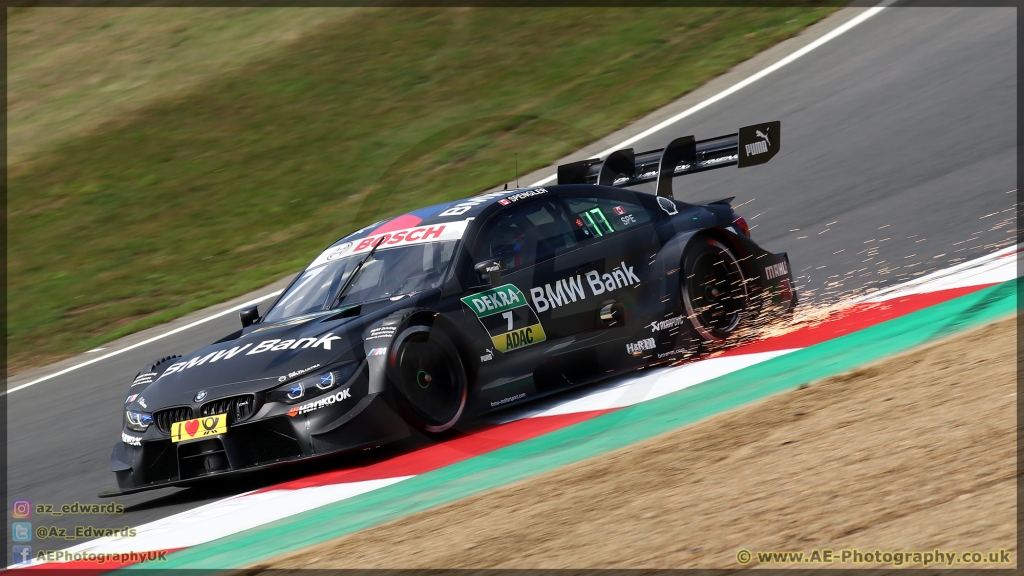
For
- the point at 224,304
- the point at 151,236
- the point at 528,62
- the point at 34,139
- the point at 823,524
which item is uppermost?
the point at 34,139

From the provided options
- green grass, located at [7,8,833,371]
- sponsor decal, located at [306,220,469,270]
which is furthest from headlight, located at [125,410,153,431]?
green grass, located at [7,8,833,371]

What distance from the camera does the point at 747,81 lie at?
14.3 metres

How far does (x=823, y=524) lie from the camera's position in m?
3.85

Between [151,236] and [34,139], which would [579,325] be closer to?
[151,236]

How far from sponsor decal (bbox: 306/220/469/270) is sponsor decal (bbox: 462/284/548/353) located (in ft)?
1.54

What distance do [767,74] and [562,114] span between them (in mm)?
2699

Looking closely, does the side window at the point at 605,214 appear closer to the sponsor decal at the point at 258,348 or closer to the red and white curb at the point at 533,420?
the red and white curb at the point at 533,420

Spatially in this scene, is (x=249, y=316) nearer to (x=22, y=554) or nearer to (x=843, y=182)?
(x=22, y=554)

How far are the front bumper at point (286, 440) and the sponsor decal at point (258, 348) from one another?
42cm

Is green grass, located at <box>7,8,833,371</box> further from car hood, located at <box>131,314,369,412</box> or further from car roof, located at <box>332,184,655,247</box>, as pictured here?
car hood, located at <box>131,314,369,412</box>

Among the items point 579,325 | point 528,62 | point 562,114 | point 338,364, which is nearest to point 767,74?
point 562,114

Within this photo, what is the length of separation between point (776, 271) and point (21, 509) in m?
5.07

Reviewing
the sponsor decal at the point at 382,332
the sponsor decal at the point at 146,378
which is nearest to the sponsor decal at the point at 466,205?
the sponsor decal at the point at 382,332

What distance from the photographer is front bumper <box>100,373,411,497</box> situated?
19.3 ft
